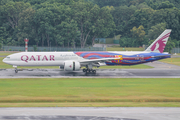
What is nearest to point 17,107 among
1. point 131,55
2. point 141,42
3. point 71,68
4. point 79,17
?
point 71,68

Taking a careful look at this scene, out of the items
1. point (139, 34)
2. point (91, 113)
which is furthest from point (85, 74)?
point (139, 34)

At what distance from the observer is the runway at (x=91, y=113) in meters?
18.0

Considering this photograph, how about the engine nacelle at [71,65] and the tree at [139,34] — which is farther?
the tree at [139,34]

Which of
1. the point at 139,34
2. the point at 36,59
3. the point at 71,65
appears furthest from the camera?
the point at 139,34

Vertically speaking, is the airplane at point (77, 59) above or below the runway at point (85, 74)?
above

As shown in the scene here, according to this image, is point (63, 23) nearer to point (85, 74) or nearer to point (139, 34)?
point (139, 34)

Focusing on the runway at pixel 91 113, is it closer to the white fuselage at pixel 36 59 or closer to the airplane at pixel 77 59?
the airplane at pixel 77 59

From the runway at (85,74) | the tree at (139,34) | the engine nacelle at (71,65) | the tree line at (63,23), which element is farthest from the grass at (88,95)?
the tree at (139,34)

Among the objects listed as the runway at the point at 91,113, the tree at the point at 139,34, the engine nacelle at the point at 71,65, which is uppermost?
the tree at the point at 139,34

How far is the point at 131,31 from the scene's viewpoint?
531 feet

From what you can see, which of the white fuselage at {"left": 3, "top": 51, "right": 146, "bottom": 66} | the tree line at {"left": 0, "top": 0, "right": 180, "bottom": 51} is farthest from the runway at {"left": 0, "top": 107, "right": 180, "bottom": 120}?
the tree line at {"left": 0, "top": 0, "right": 180, "bottom": 51}

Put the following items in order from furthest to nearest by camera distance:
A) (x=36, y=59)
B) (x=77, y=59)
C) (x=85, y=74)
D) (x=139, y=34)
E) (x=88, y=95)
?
1. (x=139, y=34)
2. (x=77, y=59)
3. (x=36, y=59)
4. (x=85, y=74)
5. (x=88, y=95)

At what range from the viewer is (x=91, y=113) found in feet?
62.8

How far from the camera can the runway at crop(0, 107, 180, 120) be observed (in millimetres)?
18000
